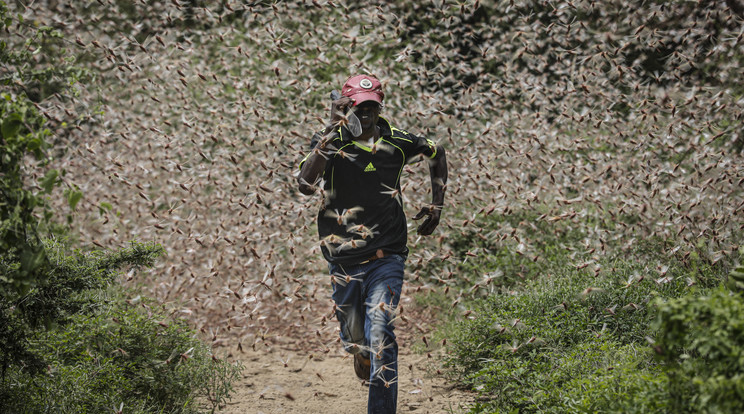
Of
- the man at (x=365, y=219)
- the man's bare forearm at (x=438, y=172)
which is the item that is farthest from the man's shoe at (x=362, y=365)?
the man's bare forearm at (x=438, y=172)

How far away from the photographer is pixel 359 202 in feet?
13.7

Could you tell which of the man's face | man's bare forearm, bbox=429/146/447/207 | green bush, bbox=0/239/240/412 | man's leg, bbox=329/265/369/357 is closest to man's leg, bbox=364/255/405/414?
man's leg, bbox=329/265/369/357

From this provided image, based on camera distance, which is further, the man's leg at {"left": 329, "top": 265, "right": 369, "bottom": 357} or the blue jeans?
the man's leg at {"left": 329, "top": 265, "right": 369, "bottom": 357}

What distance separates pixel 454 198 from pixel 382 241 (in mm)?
3574

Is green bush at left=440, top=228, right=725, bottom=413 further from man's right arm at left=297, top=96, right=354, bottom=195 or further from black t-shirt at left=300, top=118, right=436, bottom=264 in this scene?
man's right arm at left=297, top=96, right=354, bottom=195

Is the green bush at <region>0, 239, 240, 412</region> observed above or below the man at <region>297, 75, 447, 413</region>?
below

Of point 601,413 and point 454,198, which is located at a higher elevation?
point 601,413

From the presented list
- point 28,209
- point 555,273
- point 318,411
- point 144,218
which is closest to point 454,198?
point 555,273

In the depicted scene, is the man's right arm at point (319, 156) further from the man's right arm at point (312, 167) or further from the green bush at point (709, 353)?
the green bush at point (709, 353)

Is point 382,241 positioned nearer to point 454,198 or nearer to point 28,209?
point 28,209

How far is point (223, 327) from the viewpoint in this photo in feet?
22.1

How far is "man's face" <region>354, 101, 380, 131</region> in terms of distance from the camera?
4.12 metres

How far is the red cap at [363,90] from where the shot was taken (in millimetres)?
4066

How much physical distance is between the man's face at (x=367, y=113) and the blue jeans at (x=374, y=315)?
965 mm
